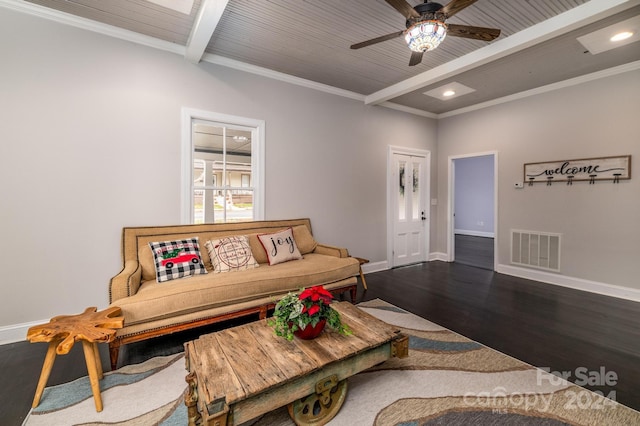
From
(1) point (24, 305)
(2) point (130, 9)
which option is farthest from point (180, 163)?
(1) point (24, 305)

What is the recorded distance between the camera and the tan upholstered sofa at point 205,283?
2.18 m

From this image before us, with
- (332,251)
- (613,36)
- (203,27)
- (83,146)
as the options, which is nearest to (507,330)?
(332,251)

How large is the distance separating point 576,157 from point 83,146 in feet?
20.0

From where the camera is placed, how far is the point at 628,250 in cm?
353

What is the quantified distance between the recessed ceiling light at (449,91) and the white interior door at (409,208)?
3.71 feet

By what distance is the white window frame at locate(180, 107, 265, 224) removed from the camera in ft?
10.4

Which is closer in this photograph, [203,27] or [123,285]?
[123,285]

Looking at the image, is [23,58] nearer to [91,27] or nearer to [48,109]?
[48,109]

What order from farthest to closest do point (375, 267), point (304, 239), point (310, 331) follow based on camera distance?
1. point (375, 267)
2. point (304, 239)
3. point (310, 331)

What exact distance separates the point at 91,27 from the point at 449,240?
239 inches

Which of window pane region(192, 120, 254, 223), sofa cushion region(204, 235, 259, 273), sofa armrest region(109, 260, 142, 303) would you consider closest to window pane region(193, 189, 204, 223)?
window pane region(192, 120, 254, 223)

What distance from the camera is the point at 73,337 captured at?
1.66m

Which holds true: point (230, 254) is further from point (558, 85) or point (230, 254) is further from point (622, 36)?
point (558, 85)

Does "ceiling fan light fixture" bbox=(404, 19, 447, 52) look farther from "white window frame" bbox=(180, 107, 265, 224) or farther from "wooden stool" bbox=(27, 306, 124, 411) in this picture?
"wooden stool" bbox=(27, 306, 124, 411)
